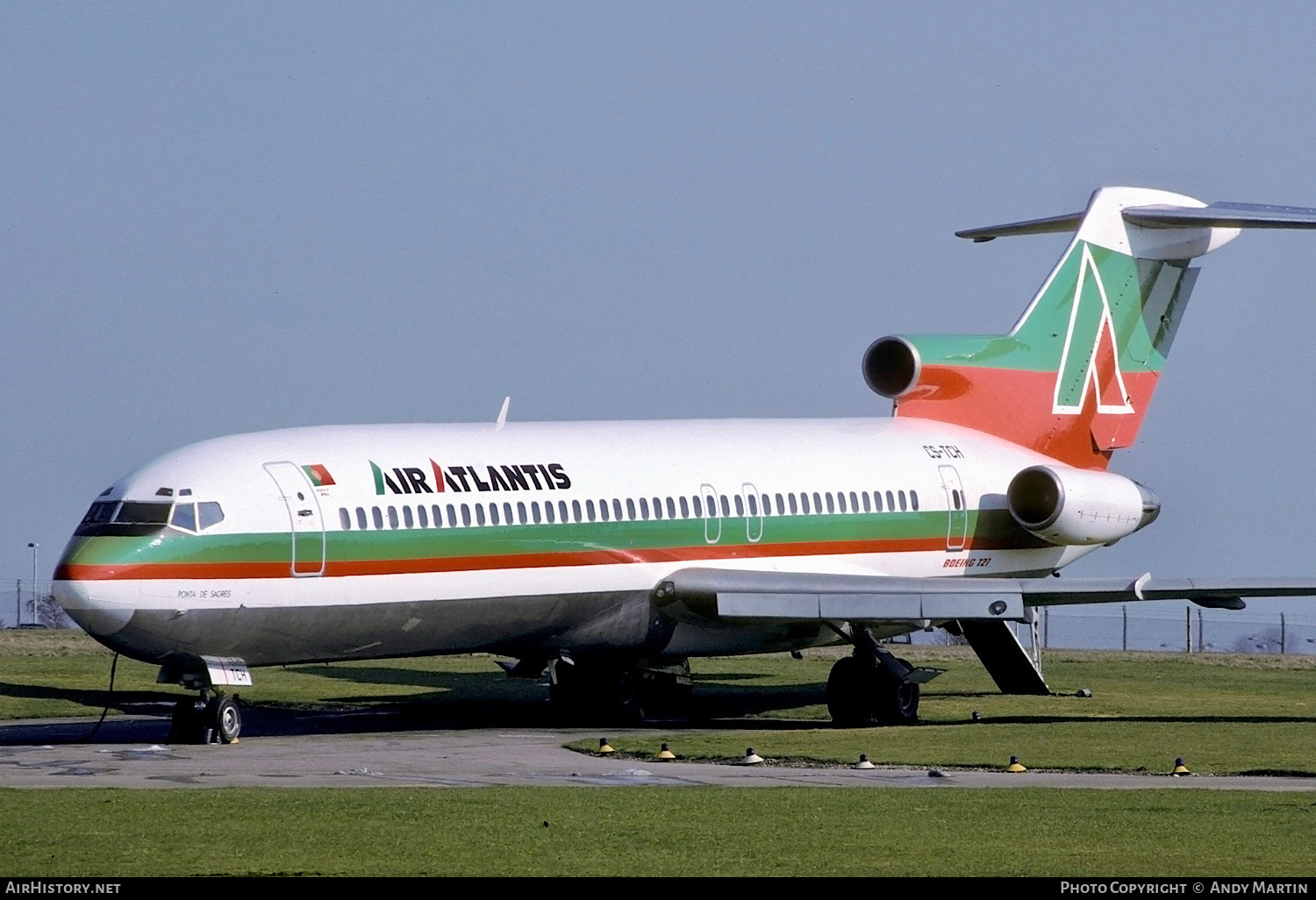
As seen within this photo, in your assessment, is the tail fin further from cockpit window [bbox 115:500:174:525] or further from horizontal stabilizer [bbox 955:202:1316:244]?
cockpit window [bbox 115:500:174:525]

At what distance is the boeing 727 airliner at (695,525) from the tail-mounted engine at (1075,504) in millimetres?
59

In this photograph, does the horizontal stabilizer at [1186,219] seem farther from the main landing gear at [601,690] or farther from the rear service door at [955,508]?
the main landing gear at [601,690]

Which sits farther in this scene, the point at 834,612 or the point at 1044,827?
the point at 834,612

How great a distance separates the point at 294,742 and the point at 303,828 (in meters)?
8.81

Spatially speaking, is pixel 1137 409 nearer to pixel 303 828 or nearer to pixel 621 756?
pixel 621 756

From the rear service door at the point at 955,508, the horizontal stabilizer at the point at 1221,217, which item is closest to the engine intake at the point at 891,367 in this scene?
the rear service door at the point at 955,508

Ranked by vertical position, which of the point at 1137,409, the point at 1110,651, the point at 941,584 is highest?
the point at 1137,409

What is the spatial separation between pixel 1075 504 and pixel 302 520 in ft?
44.9

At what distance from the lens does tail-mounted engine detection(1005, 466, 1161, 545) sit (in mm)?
32875

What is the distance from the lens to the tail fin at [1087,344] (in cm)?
3466

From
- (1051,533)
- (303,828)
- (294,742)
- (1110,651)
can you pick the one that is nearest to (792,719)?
(1051,533)

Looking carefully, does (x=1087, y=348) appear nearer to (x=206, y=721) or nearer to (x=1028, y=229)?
(x=1028, y=229)

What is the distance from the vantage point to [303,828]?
15.8 m

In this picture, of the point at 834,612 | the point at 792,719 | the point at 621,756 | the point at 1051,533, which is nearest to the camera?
the point at 621,756
